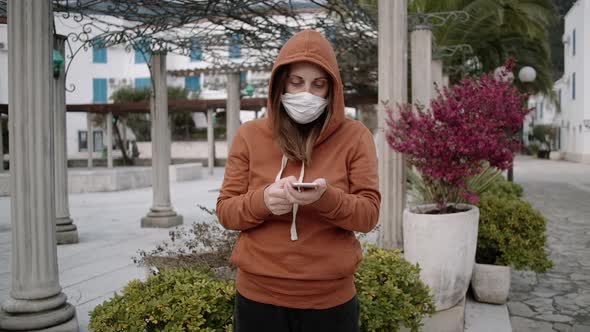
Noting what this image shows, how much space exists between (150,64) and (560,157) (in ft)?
106

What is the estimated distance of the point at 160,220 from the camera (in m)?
9.21

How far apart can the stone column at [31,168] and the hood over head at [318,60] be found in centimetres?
221

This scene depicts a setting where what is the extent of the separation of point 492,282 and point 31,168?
3905mm

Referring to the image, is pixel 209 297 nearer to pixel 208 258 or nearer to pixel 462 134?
pixel 208 258

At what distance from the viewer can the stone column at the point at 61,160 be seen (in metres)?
7.32

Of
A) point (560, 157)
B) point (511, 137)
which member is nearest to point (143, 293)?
point (511, 137)

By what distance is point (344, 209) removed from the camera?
5.90 ft

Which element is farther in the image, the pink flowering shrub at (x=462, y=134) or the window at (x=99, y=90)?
the window at (x=99, y=90)

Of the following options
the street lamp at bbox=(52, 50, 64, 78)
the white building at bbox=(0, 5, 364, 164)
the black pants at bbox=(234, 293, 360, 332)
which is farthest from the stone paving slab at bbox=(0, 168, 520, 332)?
the white building at bbox=(0, 5, 364, 164)

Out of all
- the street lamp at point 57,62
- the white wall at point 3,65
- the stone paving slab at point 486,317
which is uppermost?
the white wall at point 3,65

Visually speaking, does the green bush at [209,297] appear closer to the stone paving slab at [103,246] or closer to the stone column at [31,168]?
the stone column at [31,168]

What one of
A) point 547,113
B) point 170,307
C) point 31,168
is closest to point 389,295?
point 170,307

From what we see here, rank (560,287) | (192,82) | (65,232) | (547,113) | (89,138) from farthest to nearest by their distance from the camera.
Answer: (547,113), (192,82), (89,138), (65,232), (560,287)

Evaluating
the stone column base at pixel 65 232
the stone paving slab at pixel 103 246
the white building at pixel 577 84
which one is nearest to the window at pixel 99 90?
the stone paving slab at pixel 103 246
